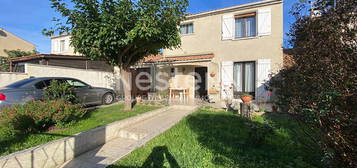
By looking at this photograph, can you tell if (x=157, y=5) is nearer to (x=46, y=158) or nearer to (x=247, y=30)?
(x=46, y=158)

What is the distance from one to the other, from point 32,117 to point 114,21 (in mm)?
3619

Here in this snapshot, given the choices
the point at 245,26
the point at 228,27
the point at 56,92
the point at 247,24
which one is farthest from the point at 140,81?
the point at 247,24

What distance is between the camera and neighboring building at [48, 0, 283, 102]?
8570 mm

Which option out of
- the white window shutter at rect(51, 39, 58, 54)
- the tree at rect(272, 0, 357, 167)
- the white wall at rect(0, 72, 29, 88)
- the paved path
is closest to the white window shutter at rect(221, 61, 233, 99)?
the paved path

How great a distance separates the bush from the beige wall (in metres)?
7.43

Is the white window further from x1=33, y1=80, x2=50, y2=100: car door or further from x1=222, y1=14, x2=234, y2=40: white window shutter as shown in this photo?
x1=33, y1=80, x2=50, y2=100: car door

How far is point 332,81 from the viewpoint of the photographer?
166 centimetres

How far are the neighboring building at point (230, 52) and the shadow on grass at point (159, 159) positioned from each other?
6296 mm

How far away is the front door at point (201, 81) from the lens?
35.4ft

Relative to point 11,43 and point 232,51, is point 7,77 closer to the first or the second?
point 232,51

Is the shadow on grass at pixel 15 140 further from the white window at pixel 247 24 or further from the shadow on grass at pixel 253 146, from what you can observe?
the white window at pixel 247 24

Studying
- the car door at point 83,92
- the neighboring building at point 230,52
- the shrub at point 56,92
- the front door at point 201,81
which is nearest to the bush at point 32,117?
the shrub at point 56,92

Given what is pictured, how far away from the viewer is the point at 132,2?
16.8 ft

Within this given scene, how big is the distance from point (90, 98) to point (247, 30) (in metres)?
9.98
